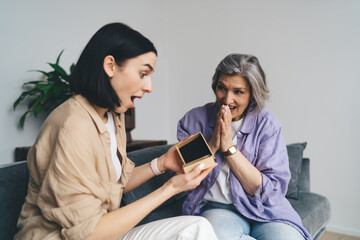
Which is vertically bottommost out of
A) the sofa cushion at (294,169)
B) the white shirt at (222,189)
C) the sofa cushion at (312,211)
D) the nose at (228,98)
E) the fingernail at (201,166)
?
the sofa cushion at (312,211)

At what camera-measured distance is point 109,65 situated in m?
0.99

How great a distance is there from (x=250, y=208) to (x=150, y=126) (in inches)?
85.8

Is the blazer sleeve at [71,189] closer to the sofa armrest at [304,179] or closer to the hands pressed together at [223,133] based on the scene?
the hands pressed together at [223,133]

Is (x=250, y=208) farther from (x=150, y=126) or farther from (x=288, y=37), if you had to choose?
(x=150, y=126)

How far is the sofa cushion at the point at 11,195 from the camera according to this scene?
43.3 inches

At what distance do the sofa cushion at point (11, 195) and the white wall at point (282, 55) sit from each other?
3.72 feet

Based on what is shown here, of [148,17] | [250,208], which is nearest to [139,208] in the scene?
[250,208]

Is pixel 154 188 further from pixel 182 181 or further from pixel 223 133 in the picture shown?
pixel 182 181

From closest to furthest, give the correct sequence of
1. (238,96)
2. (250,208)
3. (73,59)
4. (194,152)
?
(194,152) → (250,208) → (238,96) → (73,59)

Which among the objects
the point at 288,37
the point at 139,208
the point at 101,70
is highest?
the point at 288,37

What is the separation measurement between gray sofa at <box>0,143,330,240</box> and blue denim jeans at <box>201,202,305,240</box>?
0.37 meters

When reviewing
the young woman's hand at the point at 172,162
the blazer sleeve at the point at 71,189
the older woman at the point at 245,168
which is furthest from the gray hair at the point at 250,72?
the blazer sleeve at the point at 71,189

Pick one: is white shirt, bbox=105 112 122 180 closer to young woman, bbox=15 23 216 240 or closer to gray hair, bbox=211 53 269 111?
young woman, bbox=15 23 216 240

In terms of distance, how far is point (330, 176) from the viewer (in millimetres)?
2639
